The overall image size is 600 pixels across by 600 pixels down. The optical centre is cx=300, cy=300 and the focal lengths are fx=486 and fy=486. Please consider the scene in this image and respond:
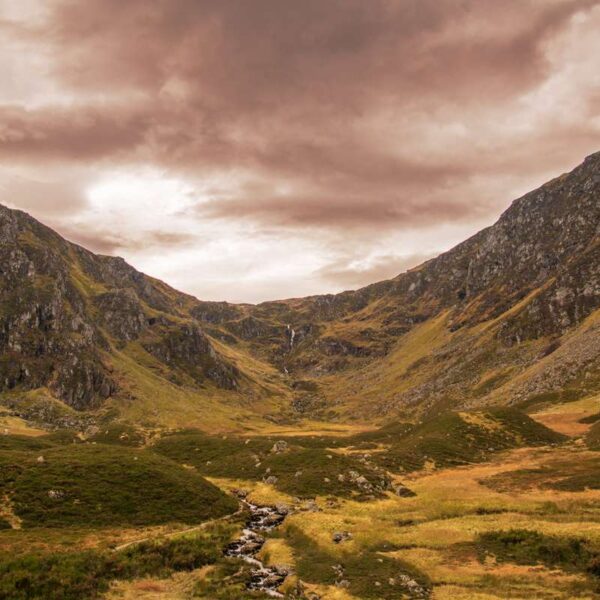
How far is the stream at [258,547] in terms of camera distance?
45469 mm

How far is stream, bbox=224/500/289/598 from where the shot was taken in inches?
1790

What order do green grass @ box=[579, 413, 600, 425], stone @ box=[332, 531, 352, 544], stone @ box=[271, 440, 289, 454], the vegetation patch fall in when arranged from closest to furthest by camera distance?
stone @ box=[332, 531, 352, 544] < the vegetation patch < stone @ box=[271, 440, 289, 454] < green grass @ box=[579, 413, 600, 425]

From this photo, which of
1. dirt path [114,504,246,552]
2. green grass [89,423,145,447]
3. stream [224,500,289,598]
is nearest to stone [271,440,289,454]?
stream [224,500,289,598]

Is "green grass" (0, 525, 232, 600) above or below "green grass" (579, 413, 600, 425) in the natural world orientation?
above

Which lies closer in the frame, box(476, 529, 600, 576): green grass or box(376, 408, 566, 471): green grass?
box(476, 529, 600, 576): green grass

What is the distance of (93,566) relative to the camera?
45.7m

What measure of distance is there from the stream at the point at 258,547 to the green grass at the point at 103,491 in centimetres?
528

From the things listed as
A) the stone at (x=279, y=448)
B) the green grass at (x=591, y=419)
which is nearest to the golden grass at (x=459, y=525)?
the stone at (x=279, y=448)

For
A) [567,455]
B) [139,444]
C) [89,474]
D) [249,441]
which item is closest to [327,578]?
[89,474]

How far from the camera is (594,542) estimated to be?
1791 inches

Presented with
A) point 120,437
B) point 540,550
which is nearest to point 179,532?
point 540,550

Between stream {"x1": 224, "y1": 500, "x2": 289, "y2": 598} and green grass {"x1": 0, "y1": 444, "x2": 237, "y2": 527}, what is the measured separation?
5.28m

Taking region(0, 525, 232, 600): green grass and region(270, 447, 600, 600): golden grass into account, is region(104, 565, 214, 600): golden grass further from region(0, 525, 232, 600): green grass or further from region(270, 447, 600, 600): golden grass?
region(270, 447, 600, 600): golden grass

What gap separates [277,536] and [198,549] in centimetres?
1229
